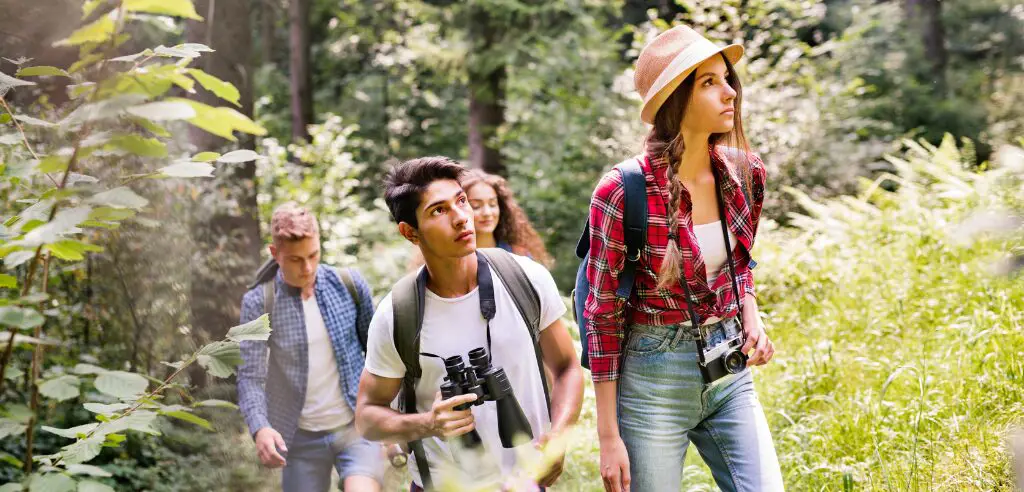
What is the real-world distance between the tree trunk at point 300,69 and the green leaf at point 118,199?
Result: 726 inches

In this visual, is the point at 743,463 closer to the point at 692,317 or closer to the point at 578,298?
the point at 692,317

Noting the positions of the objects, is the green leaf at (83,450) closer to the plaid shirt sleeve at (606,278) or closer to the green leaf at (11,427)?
the green leaf at (11,427)

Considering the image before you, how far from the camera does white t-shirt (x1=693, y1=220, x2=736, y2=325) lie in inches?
112

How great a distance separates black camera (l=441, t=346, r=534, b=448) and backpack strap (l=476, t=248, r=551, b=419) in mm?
313

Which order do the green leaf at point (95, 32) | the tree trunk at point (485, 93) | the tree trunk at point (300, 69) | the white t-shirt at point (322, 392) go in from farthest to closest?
the tree trunk at point (300, 69), the tree trunk at point (485, 93), the white t-shirt at point (322, 392), the green leaf at point (95, 32)

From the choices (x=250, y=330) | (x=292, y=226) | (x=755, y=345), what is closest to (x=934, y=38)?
(x=292, y=226)

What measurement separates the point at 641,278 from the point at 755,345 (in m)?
0.48

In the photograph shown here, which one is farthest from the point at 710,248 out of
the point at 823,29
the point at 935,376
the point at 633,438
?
the point at 823,29

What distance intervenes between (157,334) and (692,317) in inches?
226

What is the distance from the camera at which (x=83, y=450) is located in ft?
5.95

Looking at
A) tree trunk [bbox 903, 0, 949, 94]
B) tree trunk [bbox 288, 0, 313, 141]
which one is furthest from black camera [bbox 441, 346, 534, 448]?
tree trunk [bbox 903, 0, 949, 94]

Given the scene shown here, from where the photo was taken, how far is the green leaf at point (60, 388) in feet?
5.52

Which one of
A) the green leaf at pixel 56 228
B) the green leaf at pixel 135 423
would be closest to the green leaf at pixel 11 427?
the green leaf at pixel 135 423

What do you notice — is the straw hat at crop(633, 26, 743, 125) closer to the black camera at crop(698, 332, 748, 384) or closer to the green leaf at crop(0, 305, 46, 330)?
the black camera at crop(698, 332, 748, 384)
